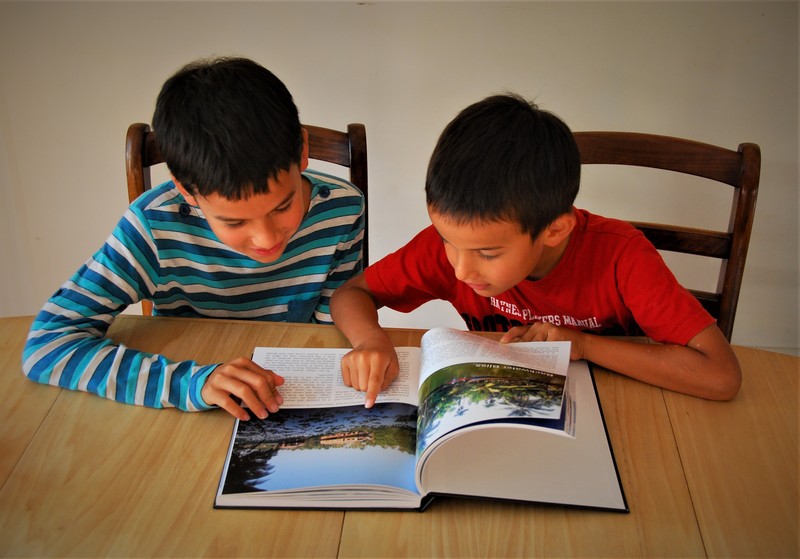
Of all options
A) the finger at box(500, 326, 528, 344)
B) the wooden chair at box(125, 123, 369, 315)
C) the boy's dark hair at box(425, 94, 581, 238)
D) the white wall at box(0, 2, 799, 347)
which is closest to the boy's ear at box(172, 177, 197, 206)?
the wooden chair at box(125, 123, 369, 315)

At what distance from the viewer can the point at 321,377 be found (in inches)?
36.4

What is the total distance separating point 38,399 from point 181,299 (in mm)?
325

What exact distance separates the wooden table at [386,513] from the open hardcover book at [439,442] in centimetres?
2

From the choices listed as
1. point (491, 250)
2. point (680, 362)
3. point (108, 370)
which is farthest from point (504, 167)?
point (108, 370)

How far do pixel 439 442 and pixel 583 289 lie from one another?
44 centimetres

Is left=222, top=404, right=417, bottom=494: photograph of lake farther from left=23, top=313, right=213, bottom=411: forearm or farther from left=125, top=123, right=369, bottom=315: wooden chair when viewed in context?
left=125, top=123, right=369, bottom=315: wooden chair

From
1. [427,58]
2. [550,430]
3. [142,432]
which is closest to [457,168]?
[550,430]

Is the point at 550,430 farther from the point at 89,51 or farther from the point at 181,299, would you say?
the point at 89,51

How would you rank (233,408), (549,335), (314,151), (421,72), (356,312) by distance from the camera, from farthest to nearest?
(421,72) → (314,151) → (356,312) → (549,335) → (233,408)

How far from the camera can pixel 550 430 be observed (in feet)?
2.40

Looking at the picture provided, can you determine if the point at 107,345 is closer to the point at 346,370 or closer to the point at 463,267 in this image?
the point at 346,370

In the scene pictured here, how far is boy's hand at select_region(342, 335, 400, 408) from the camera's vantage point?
2.92 feet

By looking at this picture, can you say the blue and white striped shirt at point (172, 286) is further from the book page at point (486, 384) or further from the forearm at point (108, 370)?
the book page at point (486, 384)

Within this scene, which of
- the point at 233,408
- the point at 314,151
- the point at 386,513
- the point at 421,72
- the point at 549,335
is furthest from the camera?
the point at 421,72
